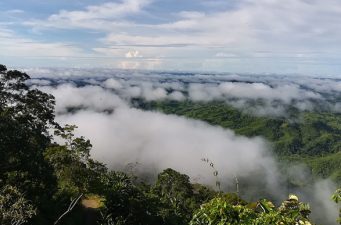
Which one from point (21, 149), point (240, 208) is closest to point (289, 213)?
point (240, 208)

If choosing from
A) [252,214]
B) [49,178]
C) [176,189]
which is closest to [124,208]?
[49,178]

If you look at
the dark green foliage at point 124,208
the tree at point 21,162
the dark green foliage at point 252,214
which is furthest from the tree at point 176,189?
the dark green foliage at point 252,214

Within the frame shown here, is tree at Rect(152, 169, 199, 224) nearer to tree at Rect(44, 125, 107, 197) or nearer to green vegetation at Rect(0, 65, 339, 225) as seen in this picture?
green vegetation at Rect(0, 65, 339, 225)

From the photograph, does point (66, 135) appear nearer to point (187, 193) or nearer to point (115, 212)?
point (115, 212)

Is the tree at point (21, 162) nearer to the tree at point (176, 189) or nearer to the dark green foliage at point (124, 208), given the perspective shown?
the dark green foliage at point (124, 208)

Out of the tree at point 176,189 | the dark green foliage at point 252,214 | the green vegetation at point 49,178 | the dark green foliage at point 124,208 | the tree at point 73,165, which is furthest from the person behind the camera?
the tree at point 176,189

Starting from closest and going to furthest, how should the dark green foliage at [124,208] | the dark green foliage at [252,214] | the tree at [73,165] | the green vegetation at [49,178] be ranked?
the dark green foliage at [252,214]
the green vegetation at [49,178]
the tree at [73,165]
the dark green foliage at [124,208]

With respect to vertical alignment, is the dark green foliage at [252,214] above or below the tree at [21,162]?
above

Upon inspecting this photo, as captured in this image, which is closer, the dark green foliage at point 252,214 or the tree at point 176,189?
the dark green foliage at point 252,214

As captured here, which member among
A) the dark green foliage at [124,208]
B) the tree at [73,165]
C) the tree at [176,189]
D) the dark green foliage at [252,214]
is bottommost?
the tree at [176,189]

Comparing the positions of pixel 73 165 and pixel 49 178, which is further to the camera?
pixel 73 165

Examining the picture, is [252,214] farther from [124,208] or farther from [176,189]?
[176,189]
